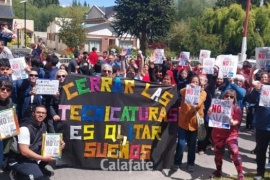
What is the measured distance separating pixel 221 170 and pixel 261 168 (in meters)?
0.70

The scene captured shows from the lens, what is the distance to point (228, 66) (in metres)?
7.57

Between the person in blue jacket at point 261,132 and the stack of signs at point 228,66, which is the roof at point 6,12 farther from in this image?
the person in blue jacket at point 261,132

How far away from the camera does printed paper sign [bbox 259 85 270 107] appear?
6188 millimetres

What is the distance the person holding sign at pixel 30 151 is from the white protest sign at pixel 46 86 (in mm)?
904

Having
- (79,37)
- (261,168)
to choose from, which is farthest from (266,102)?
(79,37)

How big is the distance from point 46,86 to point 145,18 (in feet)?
110

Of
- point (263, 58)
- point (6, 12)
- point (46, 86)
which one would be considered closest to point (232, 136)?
point (263, 58)

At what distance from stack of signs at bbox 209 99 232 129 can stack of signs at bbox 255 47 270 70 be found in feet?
7.16

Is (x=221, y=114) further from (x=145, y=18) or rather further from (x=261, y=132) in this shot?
(x=145, y=18)

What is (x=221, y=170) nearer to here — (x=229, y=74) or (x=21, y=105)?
(x=229, y=74)

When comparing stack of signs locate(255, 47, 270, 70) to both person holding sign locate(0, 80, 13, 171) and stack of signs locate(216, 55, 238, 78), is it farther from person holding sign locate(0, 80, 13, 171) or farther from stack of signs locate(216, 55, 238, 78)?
person holding sign locate(0, 80, 13, 171)

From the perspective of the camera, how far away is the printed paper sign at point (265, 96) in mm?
6188

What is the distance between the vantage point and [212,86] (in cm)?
848

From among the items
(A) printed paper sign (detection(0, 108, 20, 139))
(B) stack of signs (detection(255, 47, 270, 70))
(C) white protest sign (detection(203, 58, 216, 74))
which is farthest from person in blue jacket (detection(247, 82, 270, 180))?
(A) printed paper sign (detection(0, 108, 20, 139))
